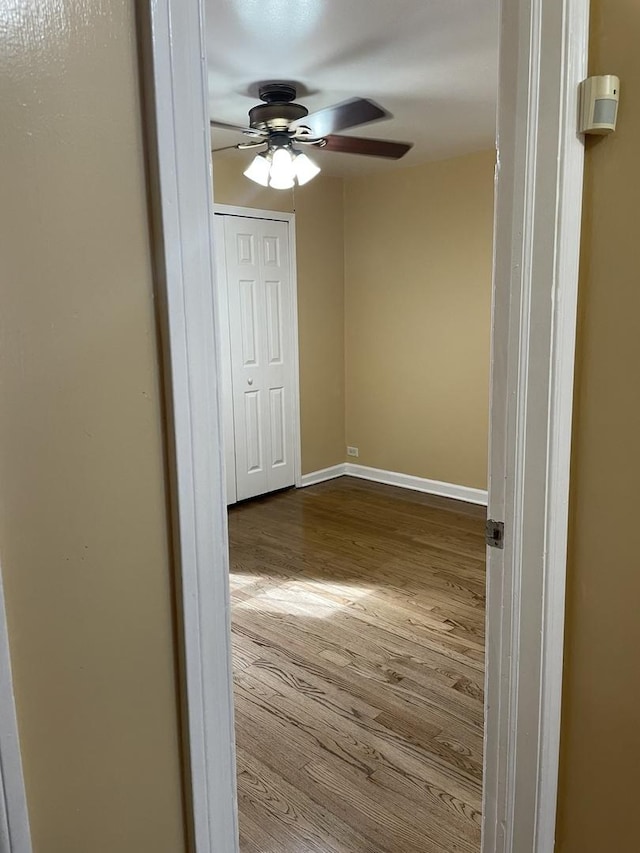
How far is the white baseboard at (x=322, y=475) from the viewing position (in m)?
5.09

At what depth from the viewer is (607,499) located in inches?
50.2

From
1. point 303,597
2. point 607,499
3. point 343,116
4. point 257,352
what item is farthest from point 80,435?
point 257,352

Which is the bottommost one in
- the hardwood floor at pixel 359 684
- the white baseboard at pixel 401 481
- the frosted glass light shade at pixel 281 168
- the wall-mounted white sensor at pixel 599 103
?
the hardwood floor at pixel 359 684

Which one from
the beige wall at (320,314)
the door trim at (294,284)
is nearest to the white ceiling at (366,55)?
the door trim at (294,284)

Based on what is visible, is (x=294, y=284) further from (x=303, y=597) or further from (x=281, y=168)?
(x=303, y=597)

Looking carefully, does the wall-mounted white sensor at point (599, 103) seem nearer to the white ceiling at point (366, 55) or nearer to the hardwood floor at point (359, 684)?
the white ceiling at point (366, 55)

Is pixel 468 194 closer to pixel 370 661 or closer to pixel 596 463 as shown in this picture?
pixel 370 661

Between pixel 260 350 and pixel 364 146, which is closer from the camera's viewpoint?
pixel 364 146

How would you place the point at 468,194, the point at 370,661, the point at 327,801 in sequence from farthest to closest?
the point at 468,194 < the point at 370,661 < the point at 327,801

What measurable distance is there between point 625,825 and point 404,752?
2.90ft

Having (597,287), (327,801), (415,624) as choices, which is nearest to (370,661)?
(415,624)

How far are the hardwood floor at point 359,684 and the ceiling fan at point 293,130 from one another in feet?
6.65

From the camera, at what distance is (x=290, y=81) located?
9.05 feet

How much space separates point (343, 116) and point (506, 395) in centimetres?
179
